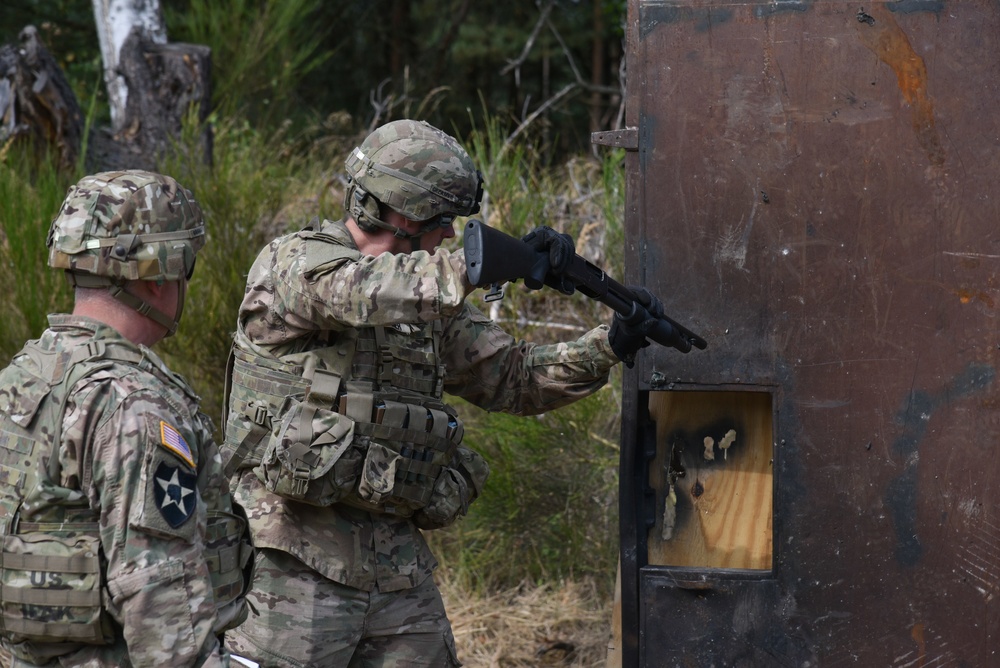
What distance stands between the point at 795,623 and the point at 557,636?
1.85 meters

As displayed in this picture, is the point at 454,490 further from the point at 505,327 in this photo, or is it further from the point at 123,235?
the point at 505,327

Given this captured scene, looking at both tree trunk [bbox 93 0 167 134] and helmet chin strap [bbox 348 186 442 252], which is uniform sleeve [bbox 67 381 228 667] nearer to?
helmet chin strap [bbox 348 186 442 252]

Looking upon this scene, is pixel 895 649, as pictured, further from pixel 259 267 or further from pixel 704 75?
pixel 259 267

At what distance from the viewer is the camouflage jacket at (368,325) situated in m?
2.43

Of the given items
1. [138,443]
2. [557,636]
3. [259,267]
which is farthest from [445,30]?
[138,443]

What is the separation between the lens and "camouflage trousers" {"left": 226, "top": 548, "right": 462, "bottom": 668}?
2.62 metres

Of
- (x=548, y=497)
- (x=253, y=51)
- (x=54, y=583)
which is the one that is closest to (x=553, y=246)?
(x=54, y=583)

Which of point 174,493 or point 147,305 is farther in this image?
point 147,305

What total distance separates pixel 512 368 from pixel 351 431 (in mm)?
559

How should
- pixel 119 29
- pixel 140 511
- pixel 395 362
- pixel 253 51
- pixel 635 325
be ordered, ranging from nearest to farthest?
pixel 140 511 < pixel 635 325 < pixel 395 362 < pixel 119 29 < pixel 253 51

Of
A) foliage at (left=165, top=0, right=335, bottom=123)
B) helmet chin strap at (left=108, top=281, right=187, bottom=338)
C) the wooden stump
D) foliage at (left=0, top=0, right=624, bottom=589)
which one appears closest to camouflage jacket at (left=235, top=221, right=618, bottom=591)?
helmet chin strap at (left=108, top=281, right=187, bottom=338)

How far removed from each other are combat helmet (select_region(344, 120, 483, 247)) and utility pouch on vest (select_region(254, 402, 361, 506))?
1.55ft

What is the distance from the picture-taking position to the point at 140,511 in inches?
74.2

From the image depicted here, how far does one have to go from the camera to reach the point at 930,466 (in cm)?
249
